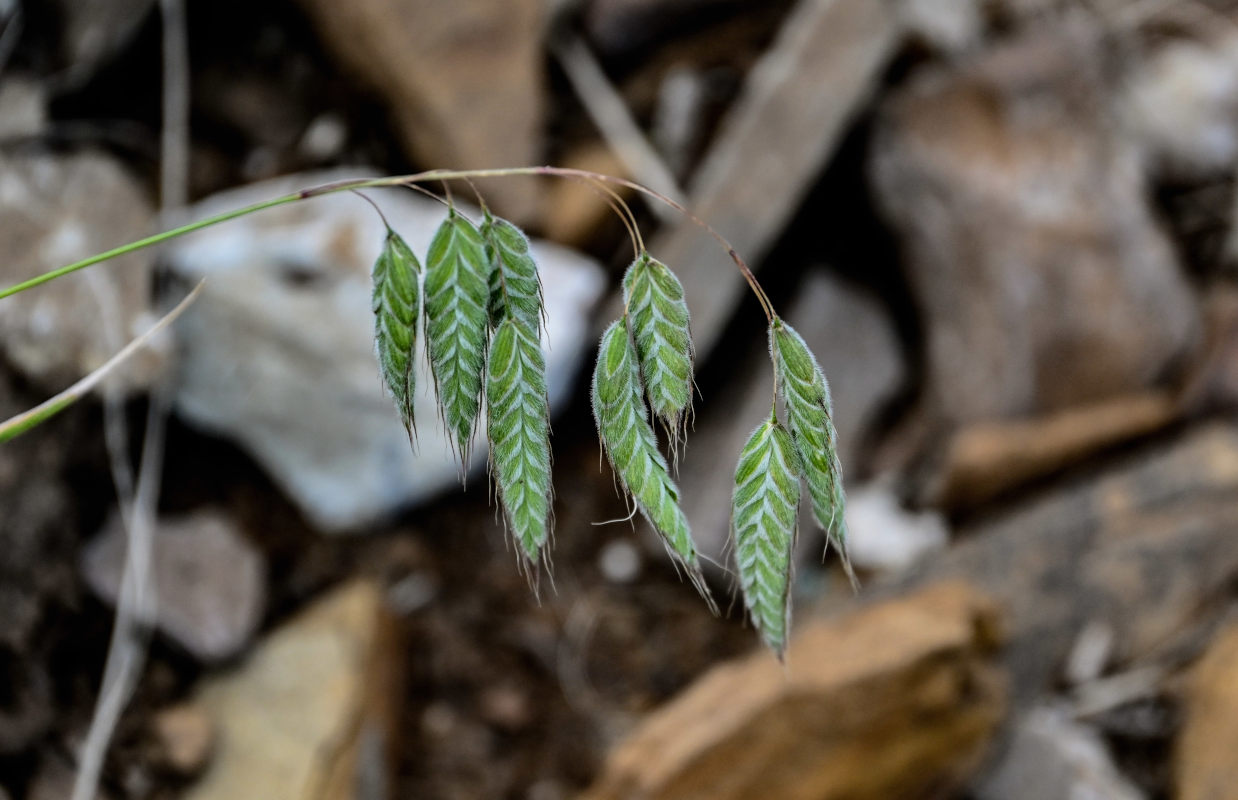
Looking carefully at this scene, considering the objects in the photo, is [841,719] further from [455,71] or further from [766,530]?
[455,71]

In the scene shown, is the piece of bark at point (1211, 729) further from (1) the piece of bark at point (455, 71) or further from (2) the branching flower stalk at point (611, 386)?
(1) the piece of bark at point (455, 71)

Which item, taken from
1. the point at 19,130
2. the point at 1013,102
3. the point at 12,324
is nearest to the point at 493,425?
the point at 12,324

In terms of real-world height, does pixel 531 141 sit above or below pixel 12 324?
below

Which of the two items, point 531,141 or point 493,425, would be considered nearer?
point 493,425

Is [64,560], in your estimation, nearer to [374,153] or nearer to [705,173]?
[374,153]

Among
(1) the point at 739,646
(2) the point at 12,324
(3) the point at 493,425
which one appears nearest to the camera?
(3) the point at 493,425

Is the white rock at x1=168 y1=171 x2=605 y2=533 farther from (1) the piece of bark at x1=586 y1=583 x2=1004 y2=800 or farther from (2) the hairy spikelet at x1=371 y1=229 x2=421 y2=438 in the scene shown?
(2) the hairy spikelet at x1=371 y1=229 x2=421 y2=438

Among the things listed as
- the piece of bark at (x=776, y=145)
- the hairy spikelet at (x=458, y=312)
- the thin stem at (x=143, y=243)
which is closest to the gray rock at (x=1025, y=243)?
the piece of bark at (x=776, y=145)
